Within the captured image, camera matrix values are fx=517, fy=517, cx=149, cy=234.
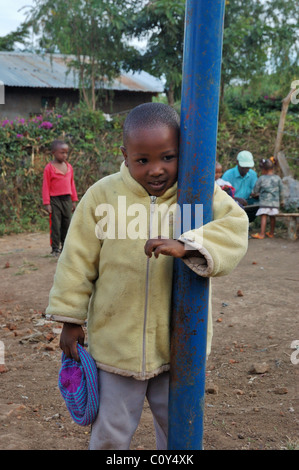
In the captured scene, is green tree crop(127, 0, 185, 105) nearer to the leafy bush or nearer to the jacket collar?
the leafy bush

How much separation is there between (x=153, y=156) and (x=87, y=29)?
11845 mm

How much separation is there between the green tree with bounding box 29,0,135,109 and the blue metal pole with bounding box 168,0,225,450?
11518 millimetres

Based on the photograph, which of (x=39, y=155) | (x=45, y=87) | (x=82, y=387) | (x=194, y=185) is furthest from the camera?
(x=45, y=87)

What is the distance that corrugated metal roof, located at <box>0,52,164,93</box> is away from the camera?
14852mm

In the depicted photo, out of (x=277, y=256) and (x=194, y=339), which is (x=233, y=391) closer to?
(x=194, y=339)

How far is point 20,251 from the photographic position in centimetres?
802

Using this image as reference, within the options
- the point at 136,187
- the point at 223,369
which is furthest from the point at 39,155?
the point at 136,187

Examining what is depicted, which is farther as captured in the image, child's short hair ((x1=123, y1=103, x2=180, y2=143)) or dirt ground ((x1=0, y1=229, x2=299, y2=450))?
dirt ground ((x1=0, y1=229, x2=299, y2=450))

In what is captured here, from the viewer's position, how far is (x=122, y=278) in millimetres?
1715

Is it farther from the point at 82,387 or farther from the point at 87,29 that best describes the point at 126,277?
the point at 87,29

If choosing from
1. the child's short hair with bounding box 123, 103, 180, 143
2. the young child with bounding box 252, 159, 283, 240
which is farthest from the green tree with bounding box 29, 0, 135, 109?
the child's short hair with bounding box 123, 103, 180, 143

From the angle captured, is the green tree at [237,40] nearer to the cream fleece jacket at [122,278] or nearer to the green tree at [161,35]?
the green tree at [161,35]

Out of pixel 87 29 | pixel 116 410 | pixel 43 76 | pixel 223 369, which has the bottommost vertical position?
pixel 223 369

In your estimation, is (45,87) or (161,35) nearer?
(161,35)
